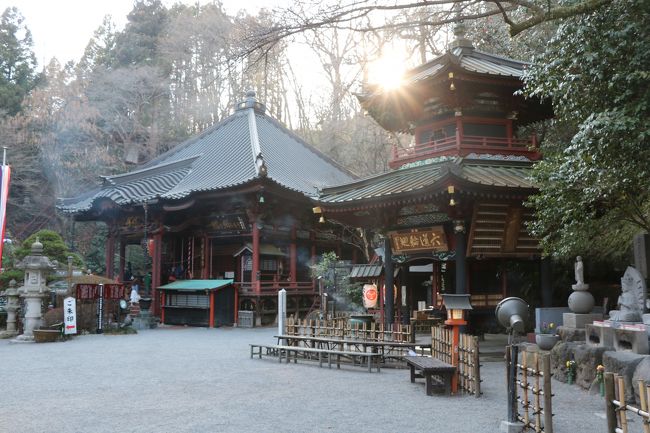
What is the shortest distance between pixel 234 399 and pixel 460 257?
258 inches

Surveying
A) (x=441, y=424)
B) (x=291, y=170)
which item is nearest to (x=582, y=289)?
(x=441, y=424)

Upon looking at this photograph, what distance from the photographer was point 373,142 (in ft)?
103

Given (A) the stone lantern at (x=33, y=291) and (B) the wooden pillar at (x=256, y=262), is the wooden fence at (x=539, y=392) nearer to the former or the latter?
(A) the stone lantern at (x=33, y=291)

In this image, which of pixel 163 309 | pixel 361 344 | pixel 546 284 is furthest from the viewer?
pixel 163 309

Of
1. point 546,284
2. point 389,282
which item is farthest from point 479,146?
point 389,282

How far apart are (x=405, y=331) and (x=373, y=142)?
21333 mm

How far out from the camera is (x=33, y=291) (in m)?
16.2

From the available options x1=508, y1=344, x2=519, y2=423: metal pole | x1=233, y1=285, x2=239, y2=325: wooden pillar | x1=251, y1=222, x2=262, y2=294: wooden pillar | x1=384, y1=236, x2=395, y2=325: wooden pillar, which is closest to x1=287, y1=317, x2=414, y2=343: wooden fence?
x1=384, y1=236, x2=395, y2=325: wooden pillar

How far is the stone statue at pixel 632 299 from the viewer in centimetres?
820

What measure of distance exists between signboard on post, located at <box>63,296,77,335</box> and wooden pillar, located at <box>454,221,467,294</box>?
1163 centimetres

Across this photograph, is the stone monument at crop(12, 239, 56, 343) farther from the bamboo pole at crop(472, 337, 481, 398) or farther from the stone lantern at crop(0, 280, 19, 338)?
the bamboo pole at crop(472, 337, 481, 398)

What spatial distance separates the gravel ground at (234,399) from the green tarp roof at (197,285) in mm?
7792

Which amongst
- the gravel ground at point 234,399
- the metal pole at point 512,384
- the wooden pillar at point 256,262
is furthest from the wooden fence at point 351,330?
the wooden pillar at point 256,262

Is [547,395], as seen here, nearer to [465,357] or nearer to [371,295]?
[465,357]
